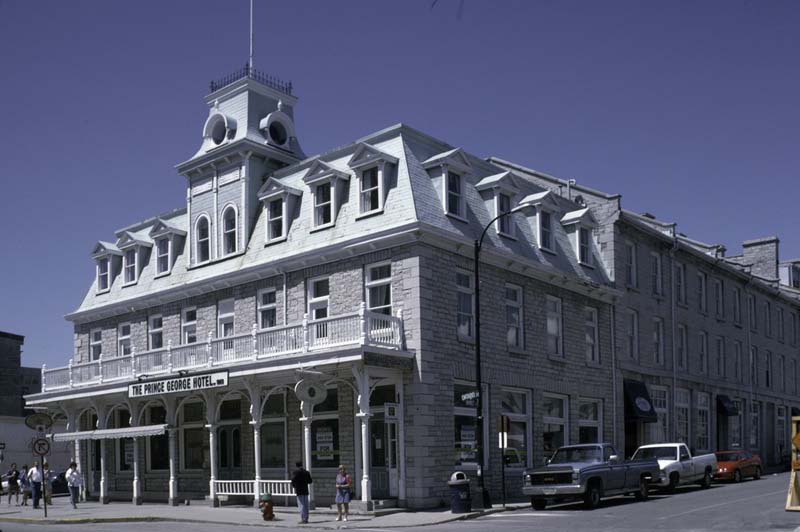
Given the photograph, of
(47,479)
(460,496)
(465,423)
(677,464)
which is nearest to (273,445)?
(465,423)

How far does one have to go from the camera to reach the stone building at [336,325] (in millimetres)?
25781

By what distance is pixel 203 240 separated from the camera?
3378cm

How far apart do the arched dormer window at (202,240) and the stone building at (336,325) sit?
7 cm

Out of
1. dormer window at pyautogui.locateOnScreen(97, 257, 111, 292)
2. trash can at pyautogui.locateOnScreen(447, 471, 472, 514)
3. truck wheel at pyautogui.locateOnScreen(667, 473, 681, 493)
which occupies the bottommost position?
truck wheel at pyautogui.locateOnScreen(667, 473, 681, 493)

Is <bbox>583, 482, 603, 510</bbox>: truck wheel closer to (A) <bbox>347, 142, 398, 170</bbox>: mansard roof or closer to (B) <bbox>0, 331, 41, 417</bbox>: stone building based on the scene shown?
(A) <bbox>347, 142, 398, 170</bbox>: mansard roof

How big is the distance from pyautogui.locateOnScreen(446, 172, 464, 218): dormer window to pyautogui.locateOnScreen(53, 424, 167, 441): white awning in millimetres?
12154

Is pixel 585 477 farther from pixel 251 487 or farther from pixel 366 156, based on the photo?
pixel 366 156

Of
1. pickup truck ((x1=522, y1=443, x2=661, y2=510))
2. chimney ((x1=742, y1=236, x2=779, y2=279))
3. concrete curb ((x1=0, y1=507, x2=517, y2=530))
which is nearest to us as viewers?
concrete curb ((x1=0, y1=507, x2=517, y2=530))

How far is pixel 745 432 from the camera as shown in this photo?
46125 mm

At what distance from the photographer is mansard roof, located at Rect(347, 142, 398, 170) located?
27297mm

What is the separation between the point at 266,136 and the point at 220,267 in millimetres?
5097

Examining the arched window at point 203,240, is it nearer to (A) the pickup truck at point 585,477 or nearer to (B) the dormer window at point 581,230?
(B) the dormer window at point 581,230

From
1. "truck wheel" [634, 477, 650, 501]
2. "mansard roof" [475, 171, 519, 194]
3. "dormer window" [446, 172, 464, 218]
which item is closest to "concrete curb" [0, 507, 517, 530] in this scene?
"truck wheel" [634, 477, 650, 501]

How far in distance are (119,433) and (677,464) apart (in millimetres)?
19197
